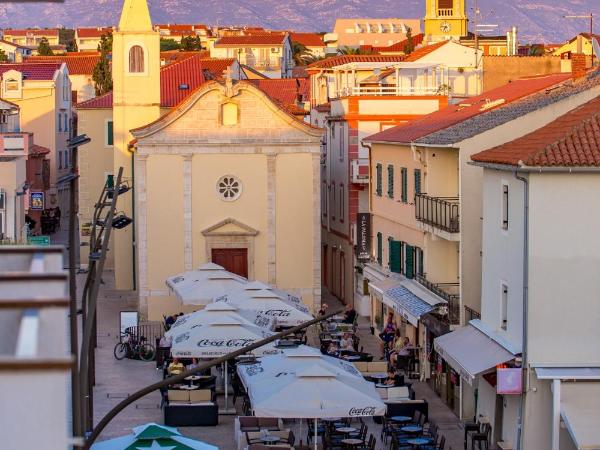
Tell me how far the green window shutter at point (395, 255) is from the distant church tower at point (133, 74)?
51.3ft

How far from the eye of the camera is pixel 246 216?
4997 cm

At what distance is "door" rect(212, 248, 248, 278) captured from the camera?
49.9 metres

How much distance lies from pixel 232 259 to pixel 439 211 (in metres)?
15.4

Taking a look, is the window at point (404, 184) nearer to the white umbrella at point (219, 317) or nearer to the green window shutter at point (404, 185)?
the green window shutter at point (404, 185)

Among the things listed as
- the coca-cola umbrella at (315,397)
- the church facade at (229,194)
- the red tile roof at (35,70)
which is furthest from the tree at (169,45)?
the coca-cola umbrella at (315,397)

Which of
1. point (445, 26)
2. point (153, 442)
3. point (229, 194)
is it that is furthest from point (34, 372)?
point (445, 26)

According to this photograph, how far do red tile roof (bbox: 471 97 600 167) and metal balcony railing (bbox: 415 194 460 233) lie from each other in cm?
607

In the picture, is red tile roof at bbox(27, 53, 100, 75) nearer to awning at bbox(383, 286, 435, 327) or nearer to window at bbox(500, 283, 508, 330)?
awning at bbox(383, 286, 435, 327)

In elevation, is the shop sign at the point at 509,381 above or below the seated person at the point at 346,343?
above

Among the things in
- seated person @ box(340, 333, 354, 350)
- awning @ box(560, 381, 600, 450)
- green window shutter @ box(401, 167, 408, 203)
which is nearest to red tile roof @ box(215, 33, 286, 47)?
green window shutter @ box(401, 167, 408, 203)

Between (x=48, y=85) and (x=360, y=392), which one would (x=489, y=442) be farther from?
(x=48, y=85)

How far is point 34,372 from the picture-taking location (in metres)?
5.38

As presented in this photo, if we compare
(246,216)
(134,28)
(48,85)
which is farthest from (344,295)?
(48,85)

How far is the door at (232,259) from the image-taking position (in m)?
Answer: 49.9
